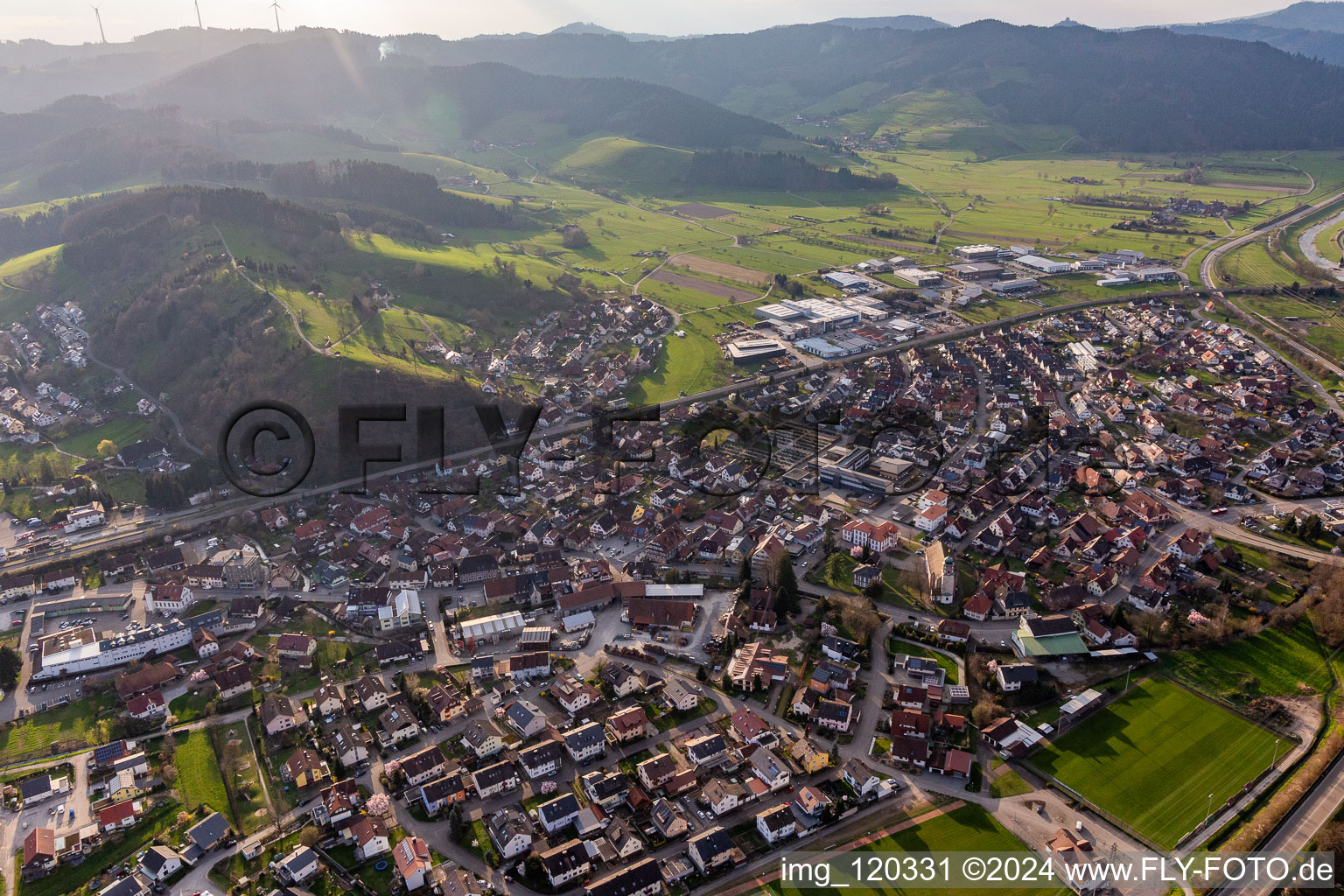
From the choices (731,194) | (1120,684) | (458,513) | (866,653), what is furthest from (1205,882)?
(731,194)

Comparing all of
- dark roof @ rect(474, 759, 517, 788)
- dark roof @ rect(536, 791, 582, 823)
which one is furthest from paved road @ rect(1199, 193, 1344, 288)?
dark roof @ rect(474, 759, 517, 788)

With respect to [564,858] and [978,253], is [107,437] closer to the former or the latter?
[564,858]

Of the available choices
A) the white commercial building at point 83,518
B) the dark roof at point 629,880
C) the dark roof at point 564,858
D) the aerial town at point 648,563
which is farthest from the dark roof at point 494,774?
the white commercial building at point 83,518

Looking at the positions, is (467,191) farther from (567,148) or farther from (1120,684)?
(1120,684)

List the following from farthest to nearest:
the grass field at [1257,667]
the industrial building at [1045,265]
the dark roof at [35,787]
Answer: the industrial building at [1045,265] < the grass field at [1257,667] < the dark roof at [35,787]

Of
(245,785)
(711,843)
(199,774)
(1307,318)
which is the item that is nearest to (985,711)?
(711,843)

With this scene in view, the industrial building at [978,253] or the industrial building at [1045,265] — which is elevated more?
the industrial building at [978,253]

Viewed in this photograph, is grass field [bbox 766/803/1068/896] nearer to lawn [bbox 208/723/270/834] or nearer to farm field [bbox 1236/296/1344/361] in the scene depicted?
lawn [bbox 208/723/270/834]

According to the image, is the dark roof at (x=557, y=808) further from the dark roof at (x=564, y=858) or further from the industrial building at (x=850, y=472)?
the industrial building at (x=850, y=472)
